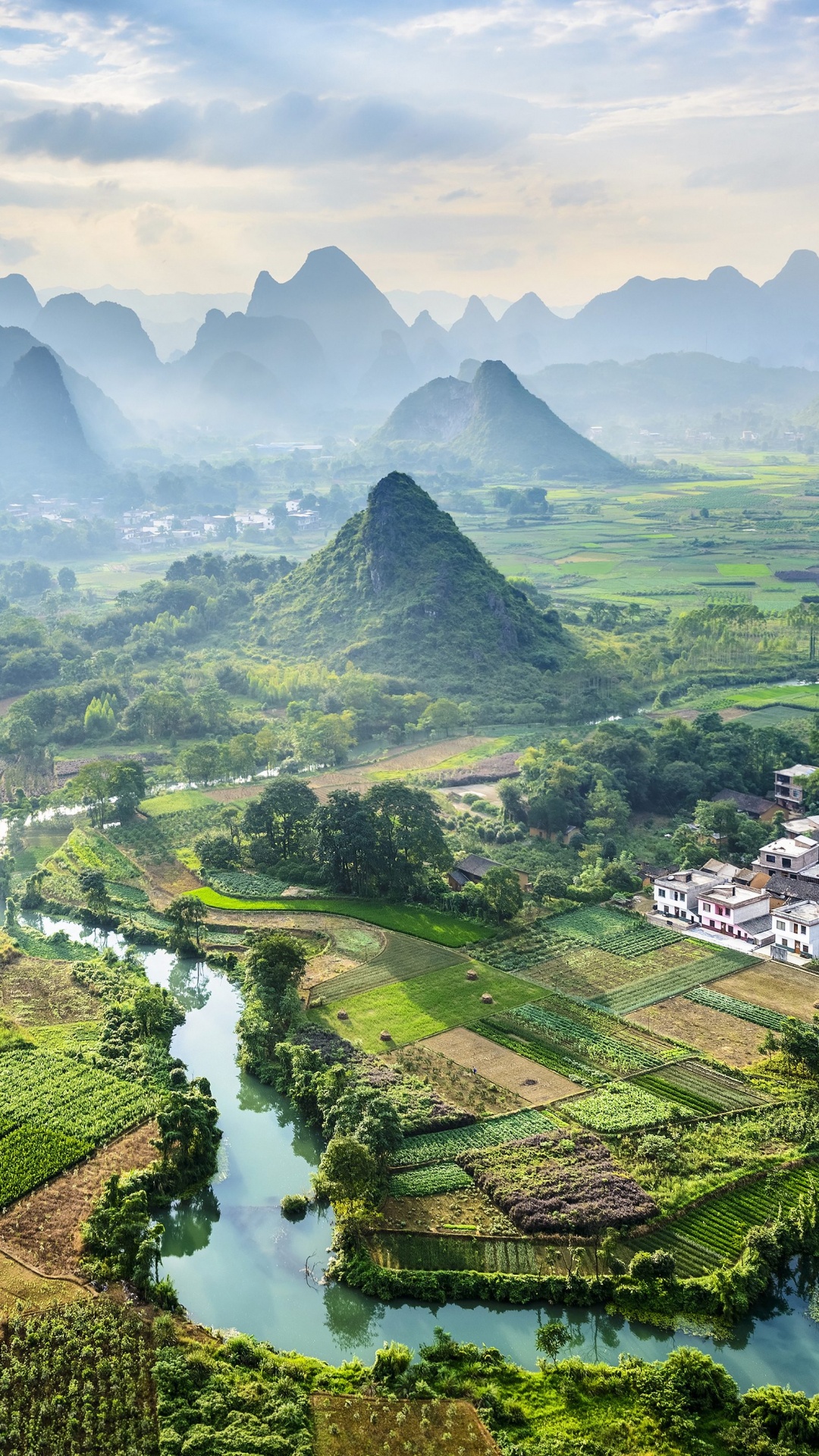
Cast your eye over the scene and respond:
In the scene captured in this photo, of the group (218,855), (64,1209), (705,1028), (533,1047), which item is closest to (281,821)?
(218,855)

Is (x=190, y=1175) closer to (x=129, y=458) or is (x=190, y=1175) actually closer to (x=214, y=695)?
(x=214, y=695)

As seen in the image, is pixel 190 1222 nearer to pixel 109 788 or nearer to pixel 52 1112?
pixel 52 1112

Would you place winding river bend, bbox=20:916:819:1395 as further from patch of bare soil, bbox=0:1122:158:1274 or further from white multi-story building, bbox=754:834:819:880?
white multi-story building, bbox=754:834:819:880

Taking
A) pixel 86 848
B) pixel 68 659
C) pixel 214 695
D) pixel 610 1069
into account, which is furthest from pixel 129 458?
pixel 610 1069

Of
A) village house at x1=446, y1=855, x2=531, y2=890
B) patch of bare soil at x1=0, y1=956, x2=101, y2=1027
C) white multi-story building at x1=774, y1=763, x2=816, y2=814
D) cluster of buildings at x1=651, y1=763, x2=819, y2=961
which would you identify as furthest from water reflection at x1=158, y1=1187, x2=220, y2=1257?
white multi-story building at x1=774, y1=763, x2=816, y2=814

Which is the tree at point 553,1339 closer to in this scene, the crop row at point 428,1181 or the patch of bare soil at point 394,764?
the crop row at point 428,1181
